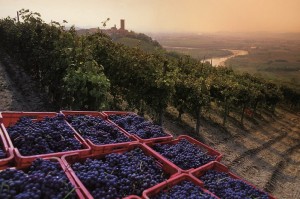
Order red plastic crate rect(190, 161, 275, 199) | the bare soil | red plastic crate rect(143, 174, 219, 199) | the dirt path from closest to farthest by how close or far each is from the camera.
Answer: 1. red plastic crate rect(143, 174, 219, 199)
2. red plastic crate rect(190, 161, 275, 199)
3. the bare soil
4. the dirt path

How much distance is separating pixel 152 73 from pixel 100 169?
22.3ft

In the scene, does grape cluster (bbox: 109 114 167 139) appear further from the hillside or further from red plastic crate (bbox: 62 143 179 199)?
the hillside

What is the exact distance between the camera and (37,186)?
7.13ft

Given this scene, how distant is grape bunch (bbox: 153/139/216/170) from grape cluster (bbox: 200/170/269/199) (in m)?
0.24

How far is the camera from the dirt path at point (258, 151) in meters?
11.1

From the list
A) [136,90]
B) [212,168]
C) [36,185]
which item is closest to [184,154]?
[212,168]

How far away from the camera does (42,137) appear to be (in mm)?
3135

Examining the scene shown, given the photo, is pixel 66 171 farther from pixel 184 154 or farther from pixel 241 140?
pixel 241 140

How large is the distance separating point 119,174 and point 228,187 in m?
1.20

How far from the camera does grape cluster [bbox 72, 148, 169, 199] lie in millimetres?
2512

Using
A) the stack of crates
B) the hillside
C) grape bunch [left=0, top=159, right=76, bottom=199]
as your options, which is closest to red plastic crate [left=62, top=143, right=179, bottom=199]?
the stack of crates

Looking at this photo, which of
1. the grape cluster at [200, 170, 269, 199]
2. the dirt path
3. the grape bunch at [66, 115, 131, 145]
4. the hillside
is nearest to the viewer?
the grape cluster at [200, 170, 269, 199]

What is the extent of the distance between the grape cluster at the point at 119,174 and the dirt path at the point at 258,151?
861cm

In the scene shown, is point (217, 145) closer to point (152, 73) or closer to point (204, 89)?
point (204, 89)
